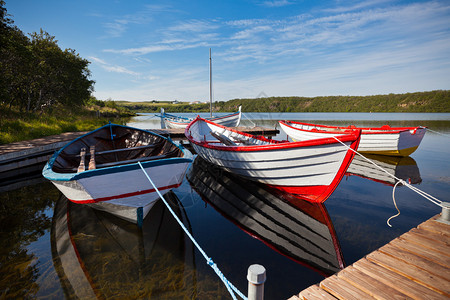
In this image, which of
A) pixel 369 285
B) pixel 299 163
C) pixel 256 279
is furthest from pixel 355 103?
pixel 256 279

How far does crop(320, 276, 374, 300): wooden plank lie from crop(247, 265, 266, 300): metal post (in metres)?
1.35

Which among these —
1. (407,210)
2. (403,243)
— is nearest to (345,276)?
(403,243)

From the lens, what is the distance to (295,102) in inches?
4722

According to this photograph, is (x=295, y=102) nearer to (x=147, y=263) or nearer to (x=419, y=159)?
(x=419, y=159)

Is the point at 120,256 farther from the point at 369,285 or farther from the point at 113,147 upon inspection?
the point at 113,147

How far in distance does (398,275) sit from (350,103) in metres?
129

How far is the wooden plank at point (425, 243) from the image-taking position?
3014mm

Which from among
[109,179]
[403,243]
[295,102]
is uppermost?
[295,102]

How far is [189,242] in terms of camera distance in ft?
15.5

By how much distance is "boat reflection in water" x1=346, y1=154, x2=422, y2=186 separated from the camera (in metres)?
9.39

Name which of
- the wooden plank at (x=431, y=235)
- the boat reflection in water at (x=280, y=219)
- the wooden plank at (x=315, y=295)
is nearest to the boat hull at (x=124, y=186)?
the boat reflection in water at (x=280, y=219)

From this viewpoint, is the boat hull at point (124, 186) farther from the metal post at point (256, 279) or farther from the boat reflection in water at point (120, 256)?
the metal post at point (256, 279)

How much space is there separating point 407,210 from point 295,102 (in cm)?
12308

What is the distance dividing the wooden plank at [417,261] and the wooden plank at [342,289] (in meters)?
1.11
